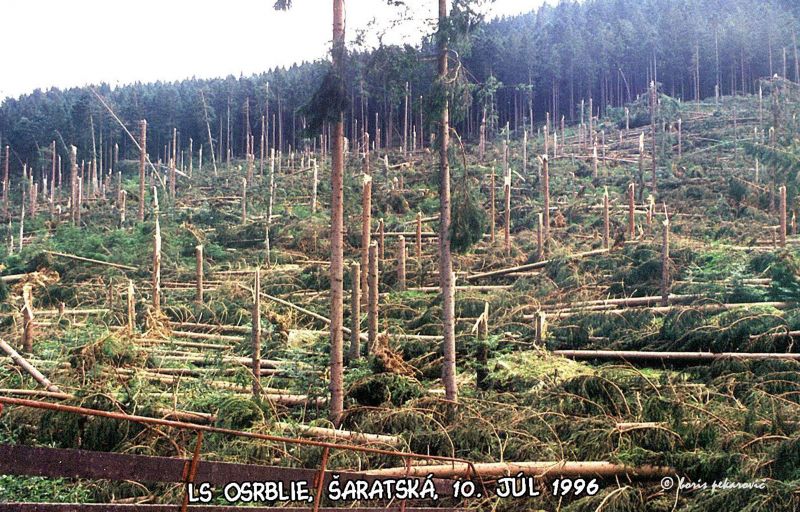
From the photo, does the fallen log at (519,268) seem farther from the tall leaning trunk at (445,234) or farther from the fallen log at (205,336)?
the tall leaning trunk at (445,234)

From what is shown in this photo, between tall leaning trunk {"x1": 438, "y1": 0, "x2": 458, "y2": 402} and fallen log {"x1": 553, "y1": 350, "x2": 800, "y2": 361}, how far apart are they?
3.55 metres

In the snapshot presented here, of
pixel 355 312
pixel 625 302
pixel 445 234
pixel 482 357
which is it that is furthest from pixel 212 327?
pixel 625 302

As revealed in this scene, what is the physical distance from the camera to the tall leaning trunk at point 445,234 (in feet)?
35.4

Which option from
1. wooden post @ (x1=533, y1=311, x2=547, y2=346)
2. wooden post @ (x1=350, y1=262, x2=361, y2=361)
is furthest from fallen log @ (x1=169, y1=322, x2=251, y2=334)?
wooden post @ (x1=533, y1=311, x2=547, y2=346)

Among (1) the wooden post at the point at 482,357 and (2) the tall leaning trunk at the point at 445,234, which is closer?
(2) the tall leaning trunk at the point at 445,234

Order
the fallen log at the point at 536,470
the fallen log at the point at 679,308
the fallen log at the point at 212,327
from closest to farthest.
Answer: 1. the fallen log at the point at 536,470
2. the fallen log at the point at 679,308
3. the fallen log at the point at 212,327

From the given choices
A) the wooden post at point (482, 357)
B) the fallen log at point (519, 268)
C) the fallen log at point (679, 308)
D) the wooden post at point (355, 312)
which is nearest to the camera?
the wooden post at point (482, 357)

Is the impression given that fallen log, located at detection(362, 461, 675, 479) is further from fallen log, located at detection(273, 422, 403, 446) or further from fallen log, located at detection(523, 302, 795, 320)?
fallen log, located at detection(523, 302, 795, 320)

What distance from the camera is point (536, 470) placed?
7883 millimetres

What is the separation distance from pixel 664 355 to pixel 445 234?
4.56m

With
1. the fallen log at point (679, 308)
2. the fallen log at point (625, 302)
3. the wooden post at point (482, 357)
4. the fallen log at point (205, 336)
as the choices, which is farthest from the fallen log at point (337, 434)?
the fallen log at point (625, 302)

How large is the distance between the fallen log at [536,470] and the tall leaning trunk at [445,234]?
2.71 m

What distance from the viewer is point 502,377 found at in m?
12.0

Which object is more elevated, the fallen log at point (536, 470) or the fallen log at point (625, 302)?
the fallen log at point (625, 302)
